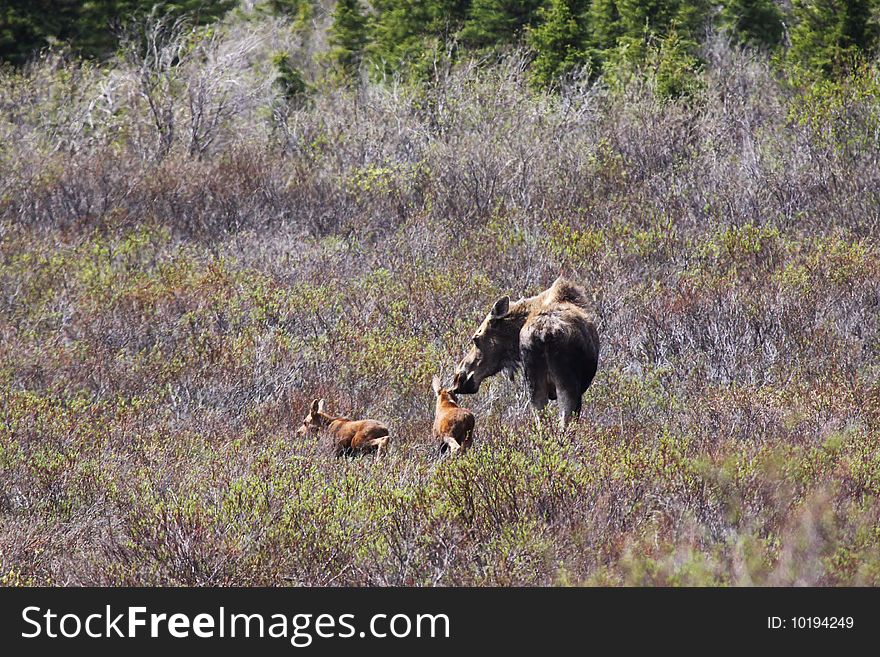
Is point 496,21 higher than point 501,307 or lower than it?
higher

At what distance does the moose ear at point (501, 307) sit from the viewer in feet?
25.0

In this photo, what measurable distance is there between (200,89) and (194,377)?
12374 mm

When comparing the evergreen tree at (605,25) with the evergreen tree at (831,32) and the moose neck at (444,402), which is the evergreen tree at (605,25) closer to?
the evergreen tree at (831,32)

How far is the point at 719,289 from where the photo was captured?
1127cm

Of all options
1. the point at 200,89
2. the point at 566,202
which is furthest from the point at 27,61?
the point at 566,202

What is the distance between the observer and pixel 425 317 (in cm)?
1109

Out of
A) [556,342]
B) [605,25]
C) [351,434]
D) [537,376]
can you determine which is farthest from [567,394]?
[605,25]

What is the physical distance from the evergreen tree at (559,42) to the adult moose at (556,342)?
635 inches

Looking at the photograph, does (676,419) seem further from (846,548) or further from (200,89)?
(200,89)

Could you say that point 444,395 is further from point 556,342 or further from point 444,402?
point 556,342

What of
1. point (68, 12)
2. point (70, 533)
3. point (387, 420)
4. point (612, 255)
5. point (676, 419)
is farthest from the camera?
point (68, 12)

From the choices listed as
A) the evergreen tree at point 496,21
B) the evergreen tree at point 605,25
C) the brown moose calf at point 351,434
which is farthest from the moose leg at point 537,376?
the evergreen tree at point 496,21

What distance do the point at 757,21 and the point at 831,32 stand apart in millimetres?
6695

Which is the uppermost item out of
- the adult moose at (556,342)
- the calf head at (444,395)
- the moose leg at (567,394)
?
the adult moose at (556,342)
